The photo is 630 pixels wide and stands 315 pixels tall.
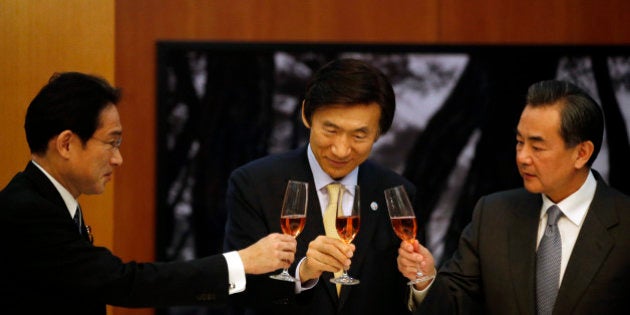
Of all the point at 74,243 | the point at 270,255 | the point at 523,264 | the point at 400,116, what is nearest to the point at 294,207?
the point at 270,255

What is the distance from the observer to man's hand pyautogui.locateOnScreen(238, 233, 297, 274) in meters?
2.83

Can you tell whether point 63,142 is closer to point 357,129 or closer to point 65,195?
point 65,195

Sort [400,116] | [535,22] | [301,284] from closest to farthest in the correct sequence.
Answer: [301,284] → [400,116] → [535,22]

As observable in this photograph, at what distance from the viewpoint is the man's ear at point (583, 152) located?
322cm

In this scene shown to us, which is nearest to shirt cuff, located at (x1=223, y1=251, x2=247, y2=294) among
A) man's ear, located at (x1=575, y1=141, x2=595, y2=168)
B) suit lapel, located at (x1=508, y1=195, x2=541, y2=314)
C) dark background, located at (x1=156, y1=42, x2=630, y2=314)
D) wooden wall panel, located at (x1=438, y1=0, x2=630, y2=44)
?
suit lapel, located at (x1=508, y1=195, x2=541, y2=314)

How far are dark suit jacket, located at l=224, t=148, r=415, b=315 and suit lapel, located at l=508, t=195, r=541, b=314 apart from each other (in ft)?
1.41

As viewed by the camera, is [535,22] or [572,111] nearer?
[572,111]

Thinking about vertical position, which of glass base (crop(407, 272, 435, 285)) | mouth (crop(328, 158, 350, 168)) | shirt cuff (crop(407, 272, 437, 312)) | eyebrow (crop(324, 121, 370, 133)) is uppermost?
eyebrow (crop(324, 121, 370, 133))

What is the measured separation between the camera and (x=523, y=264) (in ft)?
10.6

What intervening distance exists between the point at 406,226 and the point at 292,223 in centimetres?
40

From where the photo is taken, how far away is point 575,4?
505cm

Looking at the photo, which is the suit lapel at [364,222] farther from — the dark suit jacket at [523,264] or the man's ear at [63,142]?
the man's ear at [63,142]

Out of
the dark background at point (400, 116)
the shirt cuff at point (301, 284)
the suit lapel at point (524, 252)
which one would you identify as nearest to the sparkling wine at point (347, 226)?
the shirt cuff at point (301, 284)

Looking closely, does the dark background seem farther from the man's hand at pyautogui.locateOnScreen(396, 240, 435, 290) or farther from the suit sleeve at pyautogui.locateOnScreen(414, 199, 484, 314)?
the man's hand at pyautogui.locateOnScreen(396, 240, 435, 290)
